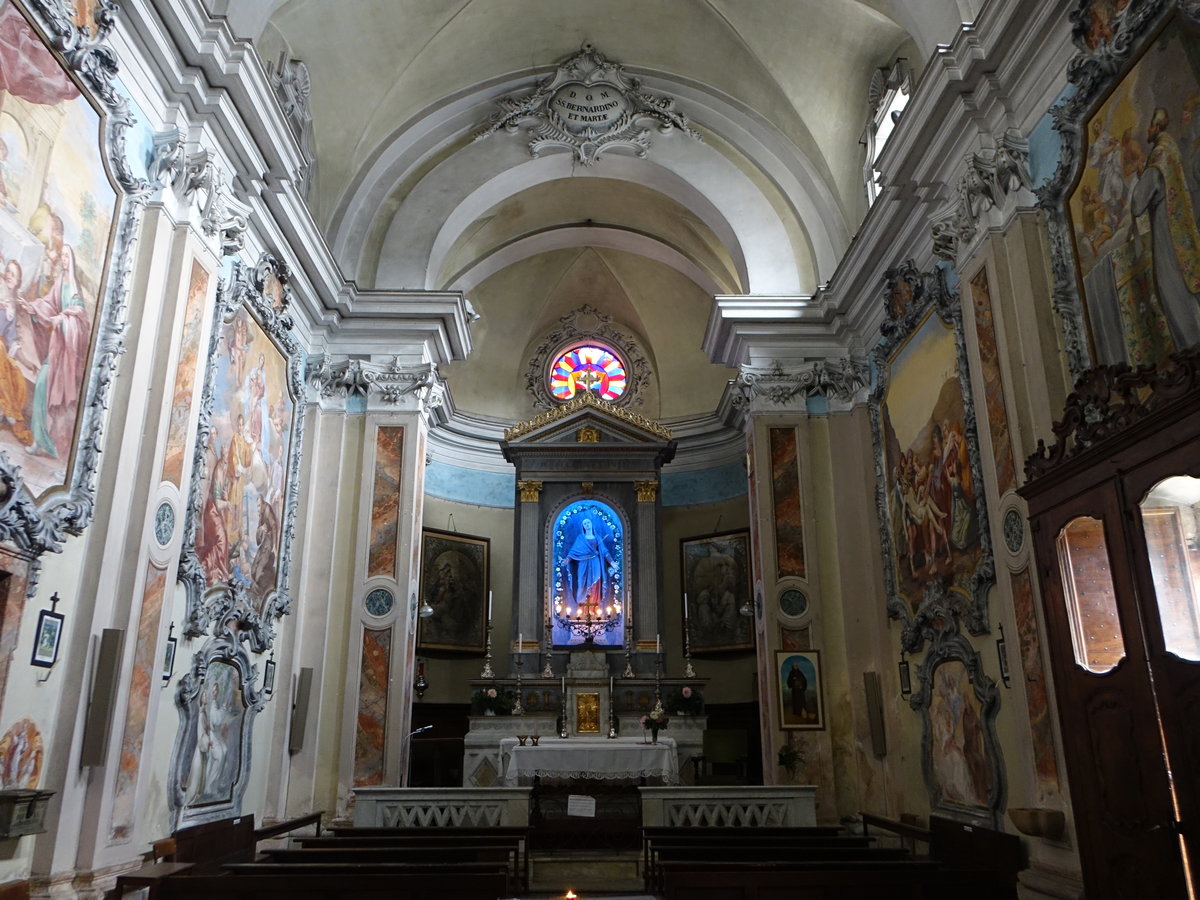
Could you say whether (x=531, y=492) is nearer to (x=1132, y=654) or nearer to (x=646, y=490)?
(x=646, y=490)

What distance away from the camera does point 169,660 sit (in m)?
8.25

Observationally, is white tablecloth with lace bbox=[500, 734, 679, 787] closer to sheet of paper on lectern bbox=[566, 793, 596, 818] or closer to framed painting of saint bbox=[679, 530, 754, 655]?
sheet of paper on lectern bbox=[566, 793, 596, 818]

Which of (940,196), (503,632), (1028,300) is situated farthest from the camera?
(503,632)

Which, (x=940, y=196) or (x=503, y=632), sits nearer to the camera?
(x=940, y=196)

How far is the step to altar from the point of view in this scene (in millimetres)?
9125

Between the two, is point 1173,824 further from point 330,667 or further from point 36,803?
point 330,667

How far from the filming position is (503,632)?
18453 mm

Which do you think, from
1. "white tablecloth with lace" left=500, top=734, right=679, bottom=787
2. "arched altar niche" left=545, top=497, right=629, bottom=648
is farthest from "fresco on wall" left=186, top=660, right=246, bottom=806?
"arched altar niche" left=545, top=497, right=629, bottom=648

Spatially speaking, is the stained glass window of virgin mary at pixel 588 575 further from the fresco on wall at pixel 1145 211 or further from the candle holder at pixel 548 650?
the fresco on wall at pixel 1145 211

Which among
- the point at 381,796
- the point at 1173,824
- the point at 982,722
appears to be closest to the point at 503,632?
the point at 381,796

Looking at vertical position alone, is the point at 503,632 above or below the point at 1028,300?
below

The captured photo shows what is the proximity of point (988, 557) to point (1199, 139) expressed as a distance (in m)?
4.01

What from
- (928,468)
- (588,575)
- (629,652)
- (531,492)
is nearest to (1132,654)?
(928,468)

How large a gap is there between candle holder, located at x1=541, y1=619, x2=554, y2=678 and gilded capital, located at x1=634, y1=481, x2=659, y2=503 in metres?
2.82
